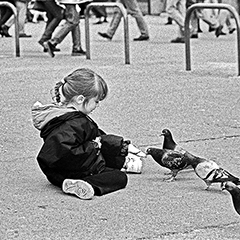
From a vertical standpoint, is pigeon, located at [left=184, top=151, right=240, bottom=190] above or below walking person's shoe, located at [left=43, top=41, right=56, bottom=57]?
above

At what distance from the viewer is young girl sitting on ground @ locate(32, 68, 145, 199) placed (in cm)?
576

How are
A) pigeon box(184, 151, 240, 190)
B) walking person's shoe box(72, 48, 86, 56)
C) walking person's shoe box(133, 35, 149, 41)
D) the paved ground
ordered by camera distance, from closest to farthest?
the paved ground → pigeon box(184, 151, 240, 190) → walking person's shoe box(72, 48, 86, 56) → walking person's shoe box(133, 35, 149, 41)

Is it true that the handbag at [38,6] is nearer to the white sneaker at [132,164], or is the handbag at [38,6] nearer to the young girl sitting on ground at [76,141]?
the white sneaker at [132,164]

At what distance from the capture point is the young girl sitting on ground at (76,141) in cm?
576

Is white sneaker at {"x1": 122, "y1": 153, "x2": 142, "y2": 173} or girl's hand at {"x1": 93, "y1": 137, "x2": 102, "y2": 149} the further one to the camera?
white sneaker at {"x1": 122, "y1": 153, "x2": 142, "y2": 173}

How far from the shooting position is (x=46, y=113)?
5.96 meters

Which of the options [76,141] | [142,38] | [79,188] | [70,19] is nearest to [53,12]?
[70,19]

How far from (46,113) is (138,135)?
203cm

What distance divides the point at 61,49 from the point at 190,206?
1016cm

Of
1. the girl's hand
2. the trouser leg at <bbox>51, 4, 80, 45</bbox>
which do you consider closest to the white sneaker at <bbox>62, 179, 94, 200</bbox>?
the girl's hand

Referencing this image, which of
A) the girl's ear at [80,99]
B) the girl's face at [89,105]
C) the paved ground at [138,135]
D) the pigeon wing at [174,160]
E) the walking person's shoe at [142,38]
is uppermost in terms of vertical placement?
the girl's ear at [80,99]

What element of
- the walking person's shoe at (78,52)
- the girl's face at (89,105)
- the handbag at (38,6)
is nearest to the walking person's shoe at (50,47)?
the walking person's shoe at (78,52)

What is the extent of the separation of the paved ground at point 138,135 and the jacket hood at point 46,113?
1.45 feet

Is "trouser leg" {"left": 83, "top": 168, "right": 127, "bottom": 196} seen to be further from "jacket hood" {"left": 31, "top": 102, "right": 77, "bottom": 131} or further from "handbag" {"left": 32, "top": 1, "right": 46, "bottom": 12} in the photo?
"handbag" {"left": 32, "top": 1, "right": 46, "bottom": 12}
